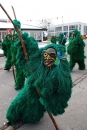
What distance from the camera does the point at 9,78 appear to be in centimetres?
511

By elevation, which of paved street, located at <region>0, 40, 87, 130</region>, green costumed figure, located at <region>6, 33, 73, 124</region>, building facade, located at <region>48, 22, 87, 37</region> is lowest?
paved street, located at <region>0, 40, 87, 130</region>

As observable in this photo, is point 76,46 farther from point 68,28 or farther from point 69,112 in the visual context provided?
point 68,28

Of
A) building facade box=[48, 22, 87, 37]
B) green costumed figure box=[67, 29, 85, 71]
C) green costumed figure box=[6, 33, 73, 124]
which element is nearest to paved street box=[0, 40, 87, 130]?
green costumed figure box=[6, 33, 73, 124]

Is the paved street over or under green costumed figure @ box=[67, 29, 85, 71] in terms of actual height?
under

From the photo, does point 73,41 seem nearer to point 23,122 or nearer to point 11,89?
point 11,89

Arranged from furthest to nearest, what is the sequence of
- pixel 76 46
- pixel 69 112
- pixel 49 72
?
pixel 76 46 → pixel 69 112 → pixel 49 72

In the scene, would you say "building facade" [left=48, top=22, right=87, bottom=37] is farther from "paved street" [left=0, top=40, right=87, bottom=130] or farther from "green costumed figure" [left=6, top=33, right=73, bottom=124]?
"green costumed figure" [left=6, top=33, right=73, bottom=124]

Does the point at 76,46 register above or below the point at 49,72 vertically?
above

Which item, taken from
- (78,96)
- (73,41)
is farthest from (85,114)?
(73,41)

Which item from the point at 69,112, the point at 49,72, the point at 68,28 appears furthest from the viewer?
the point at 68,28

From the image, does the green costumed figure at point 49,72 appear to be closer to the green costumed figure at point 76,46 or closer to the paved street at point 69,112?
the paved street at point 69,112

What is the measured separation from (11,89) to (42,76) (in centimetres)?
245

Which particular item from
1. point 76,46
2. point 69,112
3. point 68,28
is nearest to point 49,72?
point 69,112

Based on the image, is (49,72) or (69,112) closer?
(49,72)
